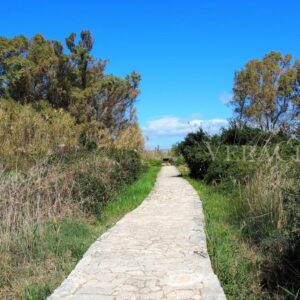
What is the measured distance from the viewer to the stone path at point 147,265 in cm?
471

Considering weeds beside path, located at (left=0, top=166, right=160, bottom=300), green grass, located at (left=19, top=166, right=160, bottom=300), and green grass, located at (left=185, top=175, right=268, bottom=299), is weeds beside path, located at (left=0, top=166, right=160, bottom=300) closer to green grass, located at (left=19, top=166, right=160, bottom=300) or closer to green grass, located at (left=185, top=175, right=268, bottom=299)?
green grass, located at (left=19, top=166, right=160, bottom=300)

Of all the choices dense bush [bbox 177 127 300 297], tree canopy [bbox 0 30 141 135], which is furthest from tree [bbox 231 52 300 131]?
dense bush [bbox 177 127 300 297]

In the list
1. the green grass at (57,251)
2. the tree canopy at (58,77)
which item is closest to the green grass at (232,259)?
the green grass at (57,251)

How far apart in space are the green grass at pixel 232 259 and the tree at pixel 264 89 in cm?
3539

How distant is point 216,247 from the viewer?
6723mm

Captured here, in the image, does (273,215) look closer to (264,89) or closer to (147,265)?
(147,265)

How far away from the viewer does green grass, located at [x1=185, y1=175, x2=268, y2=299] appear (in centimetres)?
531

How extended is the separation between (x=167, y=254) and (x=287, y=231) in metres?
1.67

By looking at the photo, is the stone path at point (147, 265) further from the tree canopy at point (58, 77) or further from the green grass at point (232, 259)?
the tree canopy at point (58, 77)

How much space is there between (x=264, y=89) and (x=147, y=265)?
39901 mm

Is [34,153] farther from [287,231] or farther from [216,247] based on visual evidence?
[287,231]

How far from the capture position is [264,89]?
43.2 m

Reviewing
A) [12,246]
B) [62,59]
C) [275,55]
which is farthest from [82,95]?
[12,246]

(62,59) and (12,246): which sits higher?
(62,59)
